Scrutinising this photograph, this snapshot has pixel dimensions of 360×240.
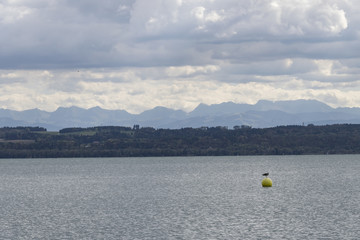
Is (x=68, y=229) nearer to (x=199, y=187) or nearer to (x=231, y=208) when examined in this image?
(x=231, y=208)

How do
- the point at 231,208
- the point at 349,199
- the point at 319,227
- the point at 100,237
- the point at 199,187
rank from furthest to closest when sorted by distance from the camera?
the point at 199,187, the point at 349,199, the point at 231,208, the point at 319,227, the point at 100,237

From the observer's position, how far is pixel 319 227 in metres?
92.4

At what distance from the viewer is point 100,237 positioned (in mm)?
86562

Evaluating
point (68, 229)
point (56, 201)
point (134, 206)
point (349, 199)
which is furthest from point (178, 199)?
point (68, 229)

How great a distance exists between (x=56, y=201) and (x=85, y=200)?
6.75 meters

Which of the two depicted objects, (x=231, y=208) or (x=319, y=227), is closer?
(x=319, y=227)

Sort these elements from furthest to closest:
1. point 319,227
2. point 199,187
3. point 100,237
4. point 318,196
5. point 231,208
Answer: point 199,187, point 318,196, point 231,208, point 319,227, point 100,237

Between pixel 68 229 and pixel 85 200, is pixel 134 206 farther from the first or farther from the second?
pixel 68 229

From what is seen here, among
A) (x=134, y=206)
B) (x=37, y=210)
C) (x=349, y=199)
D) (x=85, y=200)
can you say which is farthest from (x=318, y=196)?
(x=37, y=210)

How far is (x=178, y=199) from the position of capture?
138 meters

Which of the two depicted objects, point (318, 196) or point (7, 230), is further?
point (318, 196)

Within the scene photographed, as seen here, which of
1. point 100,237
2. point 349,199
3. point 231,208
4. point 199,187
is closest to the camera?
point 100,237

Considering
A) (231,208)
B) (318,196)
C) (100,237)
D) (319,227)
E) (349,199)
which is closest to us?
(100,237)

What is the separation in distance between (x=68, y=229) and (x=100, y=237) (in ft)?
31.7
